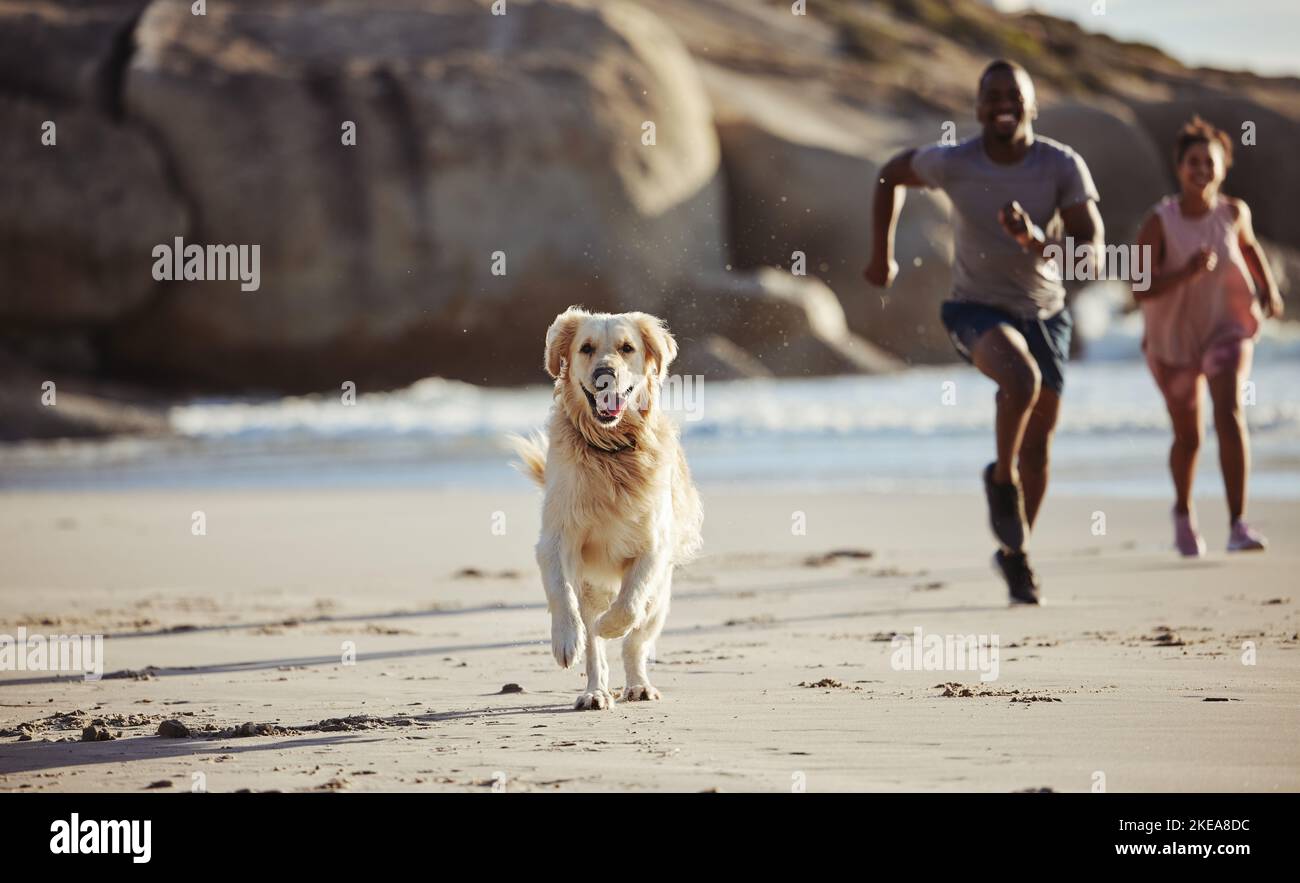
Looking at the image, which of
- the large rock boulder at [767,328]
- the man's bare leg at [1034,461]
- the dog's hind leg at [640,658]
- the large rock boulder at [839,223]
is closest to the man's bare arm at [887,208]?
the man's bare leg at [1034,461]

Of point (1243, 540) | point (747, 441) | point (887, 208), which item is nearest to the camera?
point (887, 208)

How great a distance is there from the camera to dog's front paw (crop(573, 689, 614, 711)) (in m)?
5.47

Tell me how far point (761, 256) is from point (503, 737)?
23.6 meters

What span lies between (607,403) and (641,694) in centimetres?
94

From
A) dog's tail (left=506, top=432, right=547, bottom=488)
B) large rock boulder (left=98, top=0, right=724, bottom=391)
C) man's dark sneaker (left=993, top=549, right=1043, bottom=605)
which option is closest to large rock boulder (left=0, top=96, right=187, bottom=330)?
large rock boulder (left=98, top=0, right=724, bottom=391)

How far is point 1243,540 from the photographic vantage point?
348 inches

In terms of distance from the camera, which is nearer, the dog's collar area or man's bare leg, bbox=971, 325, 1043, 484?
the dog's collar area

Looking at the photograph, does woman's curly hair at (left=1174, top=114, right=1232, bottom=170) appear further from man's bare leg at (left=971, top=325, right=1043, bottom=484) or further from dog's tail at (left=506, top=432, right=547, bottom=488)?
dog's tail at (left=506, top=432, right=547, bottom=488)

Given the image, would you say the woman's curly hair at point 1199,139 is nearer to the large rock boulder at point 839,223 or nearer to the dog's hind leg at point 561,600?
the dog's hind leg at point 561,600

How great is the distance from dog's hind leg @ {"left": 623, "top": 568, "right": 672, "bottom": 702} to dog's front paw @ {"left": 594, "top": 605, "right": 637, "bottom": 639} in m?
0.12

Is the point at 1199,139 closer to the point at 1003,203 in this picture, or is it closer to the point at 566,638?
the point at 1003,203

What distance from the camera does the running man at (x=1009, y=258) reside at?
748 centimetres

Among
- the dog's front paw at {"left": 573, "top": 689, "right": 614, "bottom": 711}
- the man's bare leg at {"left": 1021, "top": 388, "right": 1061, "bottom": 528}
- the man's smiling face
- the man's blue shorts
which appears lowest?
the dog's front paw at {"left": 573, "top": 689, "right": 614, "bottom": 711}

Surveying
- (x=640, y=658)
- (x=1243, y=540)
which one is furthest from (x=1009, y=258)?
(x=640, y=658)
